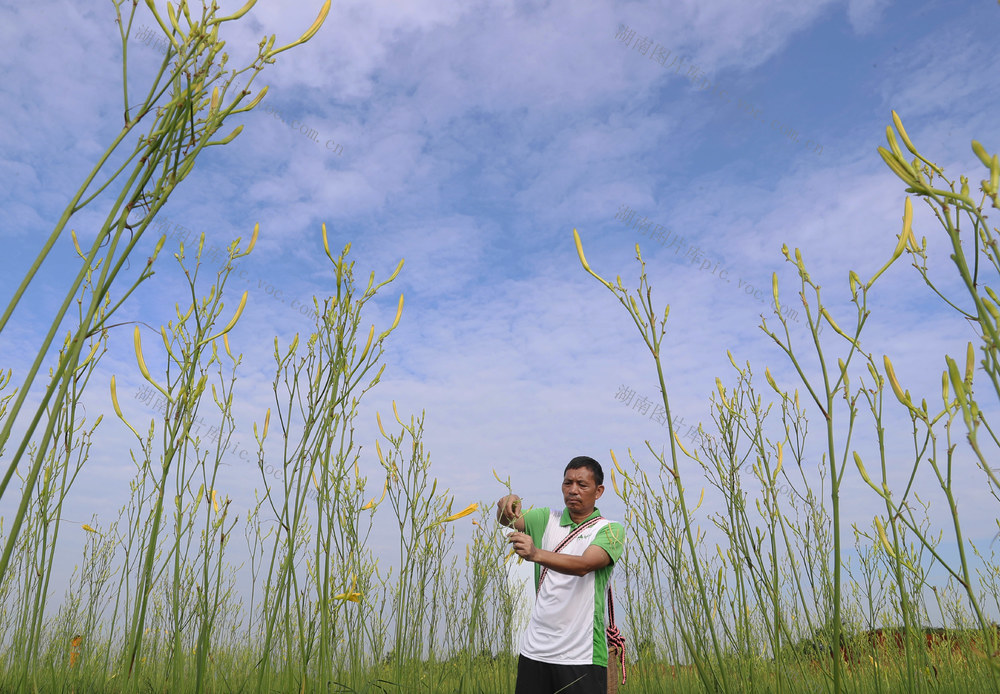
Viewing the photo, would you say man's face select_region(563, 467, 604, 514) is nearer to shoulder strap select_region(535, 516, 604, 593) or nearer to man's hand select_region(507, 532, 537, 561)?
shoulder strap select_region(535, 516, 604, 593)

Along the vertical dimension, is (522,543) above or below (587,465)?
below

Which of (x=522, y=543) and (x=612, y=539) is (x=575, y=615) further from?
(x=522, y=543)

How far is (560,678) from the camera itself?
9.18ft

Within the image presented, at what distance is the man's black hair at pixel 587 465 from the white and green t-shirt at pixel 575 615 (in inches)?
12.2

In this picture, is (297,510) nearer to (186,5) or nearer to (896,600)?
(186,5)

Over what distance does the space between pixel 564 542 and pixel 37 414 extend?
2626 mm

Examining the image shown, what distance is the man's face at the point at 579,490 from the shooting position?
3.21m

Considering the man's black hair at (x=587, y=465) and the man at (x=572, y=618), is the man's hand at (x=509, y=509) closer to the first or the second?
the man at (x=572, y=618)

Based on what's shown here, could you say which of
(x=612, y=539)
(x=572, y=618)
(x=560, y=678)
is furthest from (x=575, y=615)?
(x=612, y=539)

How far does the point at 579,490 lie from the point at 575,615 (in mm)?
609

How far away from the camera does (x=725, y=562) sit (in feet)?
8.05

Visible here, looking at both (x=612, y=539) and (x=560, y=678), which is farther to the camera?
(x=612, y=539)

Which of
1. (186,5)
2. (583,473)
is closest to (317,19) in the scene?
(186,5)

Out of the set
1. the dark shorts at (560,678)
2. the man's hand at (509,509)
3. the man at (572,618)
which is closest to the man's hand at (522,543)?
the man at (572,618)
